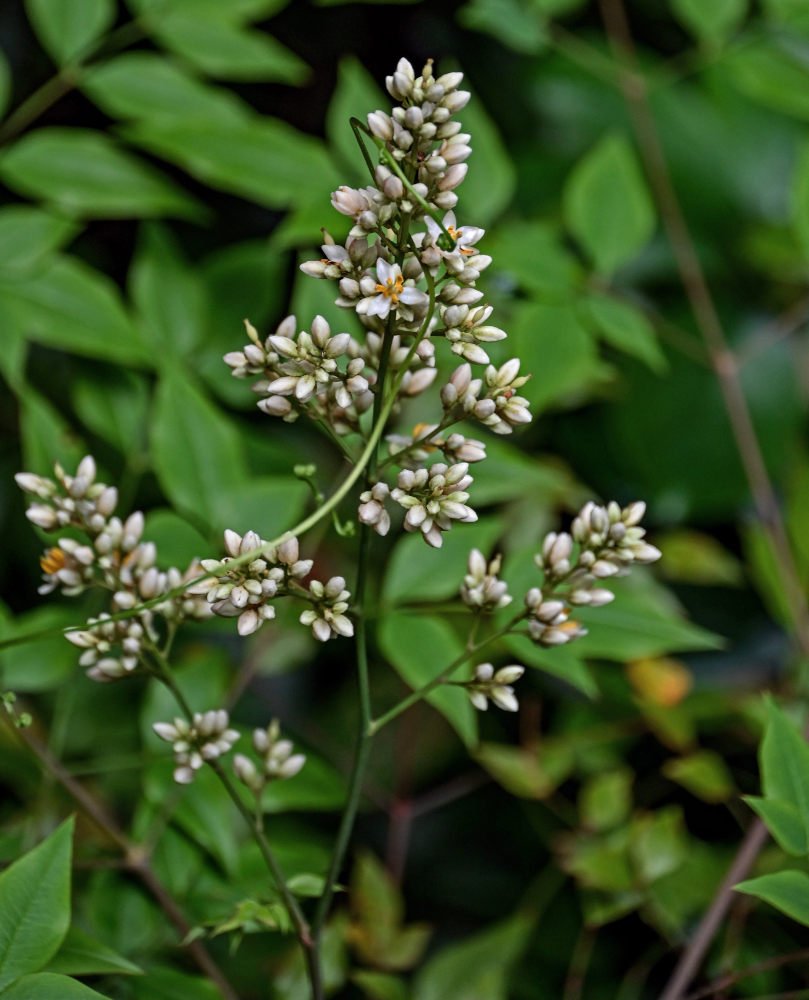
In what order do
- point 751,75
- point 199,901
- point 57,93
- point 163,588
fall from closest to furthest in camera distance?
point 163,588 < point 199,901 < point 57,93 < point 751,75

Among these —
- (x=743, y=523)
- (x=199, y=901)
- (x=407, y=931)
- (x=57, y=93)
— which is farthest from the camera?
(x=743, y=523)

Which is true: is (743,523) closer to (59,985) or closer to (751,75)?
(751,75)

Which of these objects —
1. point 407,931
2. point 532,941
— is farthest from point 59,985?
point 532,941

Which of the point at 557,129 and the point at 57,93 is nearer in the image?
the point at 57,93

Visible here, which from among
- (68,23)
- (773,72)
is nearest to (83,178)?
(68,23)

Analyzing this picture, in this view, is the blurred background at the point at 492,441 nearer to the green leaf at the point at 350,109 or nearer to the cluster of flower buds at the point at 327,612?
the green leaf at the point at 350,109

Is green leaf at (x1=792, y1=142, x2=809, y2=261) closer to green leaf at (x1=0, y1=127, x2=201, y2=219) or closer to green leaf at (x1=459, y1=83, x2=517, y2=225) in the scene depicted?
green leaf at (x1=459, y1=83, x2=517, y2=225)

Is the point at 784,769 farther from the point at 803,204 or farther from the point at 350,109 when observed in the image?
the point at 350,109

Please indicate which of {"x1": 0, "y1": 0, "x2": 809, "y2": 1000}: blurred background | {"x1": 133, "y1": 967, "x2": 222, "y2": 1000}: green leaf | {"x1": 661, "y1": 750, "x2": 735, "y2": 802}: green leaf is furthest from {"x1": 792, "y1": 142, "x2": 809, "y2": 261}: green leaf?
{"x1": 133, "y1": 967, "x2": 222, "y2": 1000}: green leaf
